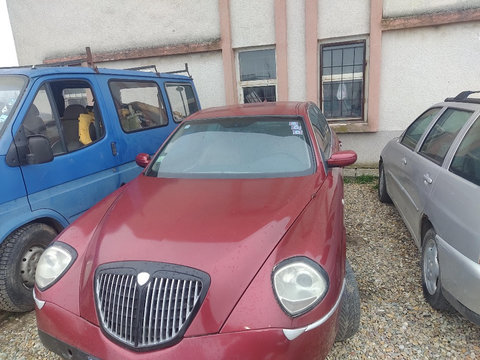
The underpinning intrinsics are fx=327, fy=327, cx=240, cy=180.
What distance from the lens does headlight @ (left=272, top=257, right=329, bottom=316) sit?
1582 millimetres

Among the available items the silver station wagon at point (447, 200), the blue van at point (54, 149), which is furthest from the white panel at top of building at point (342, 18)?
the blue van at point (54, 149)

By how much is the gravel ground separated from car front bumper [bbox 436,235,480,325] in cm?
36

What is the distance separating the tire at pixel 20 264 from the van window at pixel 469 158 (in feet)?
11.3

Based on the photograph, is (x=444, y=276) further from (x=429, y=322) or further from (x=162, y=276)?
(x=162, y=276)

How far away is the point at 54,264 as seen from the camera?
6.51 feet

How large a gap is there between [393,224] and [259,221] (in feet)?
9.92

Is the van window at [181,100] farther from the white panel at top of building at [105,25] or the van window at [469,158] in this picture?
the van window at [469,158]

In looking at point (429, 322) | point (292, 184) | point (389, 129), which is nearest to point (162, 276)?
point (292, 184)

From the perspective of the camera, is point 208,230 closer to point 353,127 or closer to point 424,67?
point 353,127

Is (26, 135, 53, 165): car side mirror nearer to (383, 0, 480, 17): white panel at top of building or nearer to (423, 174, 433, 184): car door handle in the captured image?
(423, 174, 433, 184): car door handle

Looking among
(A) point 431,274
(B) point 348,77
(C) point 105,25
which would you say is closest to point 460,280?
A: (A) point 431,274

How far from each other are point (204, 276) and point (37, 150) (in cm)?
196

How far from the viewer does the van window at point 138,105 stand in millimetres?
3956

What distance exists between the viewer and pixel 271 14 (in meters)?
6.43
